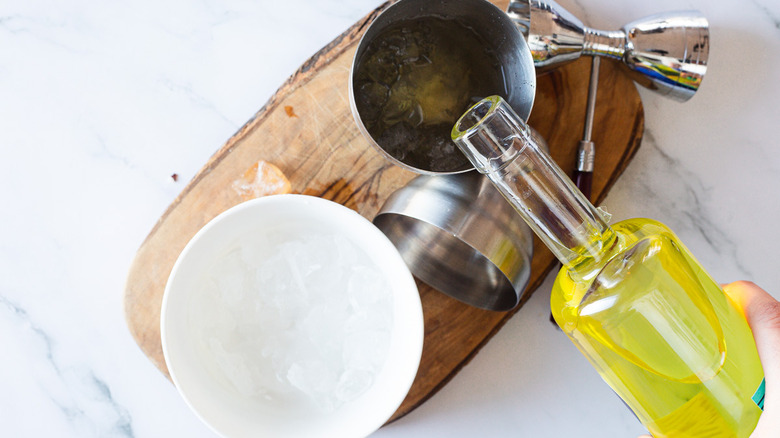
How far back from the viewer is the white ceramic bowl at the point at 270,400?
35.7 inches

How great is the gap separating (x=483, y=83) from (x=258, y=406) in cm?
66

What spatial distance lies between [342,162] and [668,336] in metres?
0.60

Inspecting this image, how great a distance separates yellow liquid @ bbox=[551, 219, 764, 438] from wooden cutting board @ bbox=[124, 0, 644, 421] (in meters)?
0.30

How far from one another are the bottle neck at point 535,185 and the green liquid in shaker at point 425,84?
0.23m

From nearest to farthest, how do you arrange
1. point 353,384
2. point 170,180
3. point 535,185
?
point 535,185
point 353,384
point 170,180

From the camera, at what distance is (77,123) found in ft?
3.95

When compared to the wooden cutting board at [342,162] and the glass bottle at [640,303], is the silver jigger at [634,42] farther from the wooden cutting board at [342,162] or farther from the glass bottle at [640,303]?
the glass bottle at [640,303]

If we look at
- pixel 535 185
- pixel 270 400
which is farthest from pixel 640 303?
pixel 270 400

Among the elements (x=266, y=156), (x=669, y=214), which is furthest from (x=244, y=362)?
(x=669, y=214)

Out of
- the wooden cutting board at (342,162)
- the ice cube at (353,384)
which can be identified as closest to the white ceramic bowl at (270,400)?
the ice cube at (353,384)

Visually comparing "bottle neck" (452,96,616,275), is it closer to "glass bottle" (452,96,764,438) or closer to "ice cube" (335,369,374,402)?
"glass bottle" (452,96,764,438)

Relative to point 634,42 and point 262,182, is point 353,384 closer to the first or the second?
point 262,182

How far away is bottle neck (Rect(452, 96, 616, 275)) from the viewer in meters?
0.68

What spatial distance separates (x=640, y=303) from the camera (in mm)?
752
